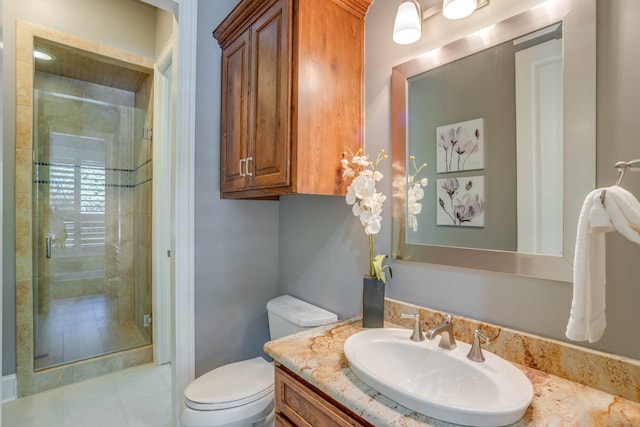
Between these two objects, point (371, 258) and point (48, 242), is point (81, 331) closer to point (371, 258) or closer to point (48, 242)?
point (48, 242)

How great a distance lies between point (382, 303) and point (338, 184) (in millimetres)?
509

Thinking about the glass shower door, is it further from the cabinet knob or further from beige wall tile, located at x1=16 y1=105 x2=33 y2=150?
the cabinet knob

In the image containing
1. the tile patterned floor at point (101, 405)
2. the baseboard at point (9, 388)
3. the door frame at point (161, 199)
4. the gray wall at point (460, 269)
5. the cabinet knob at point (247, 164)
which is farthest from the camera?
the door frame at point (161, 199)

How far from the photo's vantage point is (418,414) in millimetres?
676

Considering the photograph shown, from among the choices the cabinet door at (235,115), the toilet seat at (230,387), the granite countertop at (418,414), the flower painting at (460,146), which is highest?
the cabinet door at (235,115)

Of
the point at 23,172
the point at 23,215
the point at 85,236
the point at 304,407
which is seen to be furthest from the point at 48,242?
the point at 304,407

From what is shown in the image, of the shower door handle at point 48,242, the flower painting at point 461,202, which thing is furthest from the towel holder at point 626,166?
the shower door handle at point 48,242

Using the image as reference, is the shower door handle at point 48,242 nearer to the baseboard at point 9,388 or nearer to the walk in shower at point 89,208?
the walk in shower at point 89,208

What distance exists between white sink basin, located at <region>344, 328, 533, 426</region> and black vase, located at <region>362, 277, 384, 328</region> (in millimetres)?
70

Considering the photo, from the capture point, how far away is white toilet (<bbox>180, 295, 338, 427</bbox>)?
4.05 ft

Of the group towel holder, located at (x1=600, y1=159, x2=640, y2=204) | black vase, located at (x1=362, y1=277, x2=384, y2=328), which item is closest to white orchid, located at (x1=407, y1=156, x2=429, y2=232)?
black vase, located at (x1=362, y1=277, x2=384, y2=328)

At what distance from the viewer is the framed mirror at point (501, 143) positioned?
835 mm

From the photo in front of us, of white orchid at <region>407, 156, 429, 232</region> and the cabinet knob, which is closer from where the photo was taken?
white orchid at <region>407, 156, 429, 232</region>

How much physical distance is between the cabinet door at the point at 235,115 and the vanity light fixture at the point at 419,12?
28.4 inches
